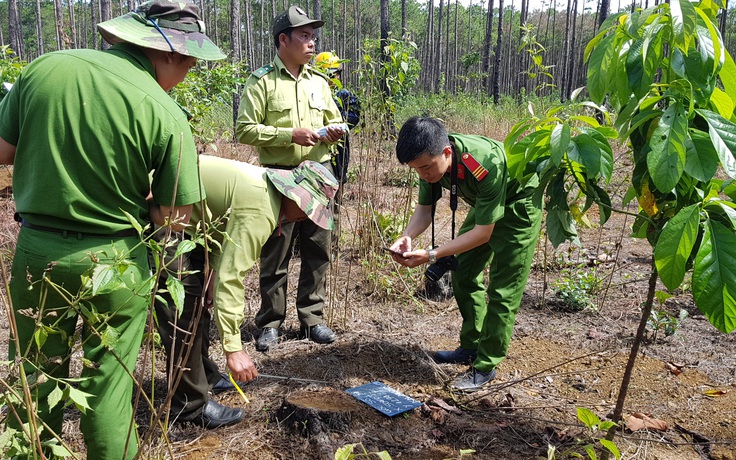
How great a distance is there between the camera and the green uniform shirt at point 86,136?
1432mm

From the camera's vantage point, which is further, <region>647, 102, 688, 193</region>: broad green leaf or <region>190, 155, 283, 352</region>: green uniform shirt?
<region>190, 155, 283, 352</region>: green uniform shirt

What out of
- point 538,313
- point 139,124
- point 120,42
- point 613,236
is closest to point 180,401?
point 139,124

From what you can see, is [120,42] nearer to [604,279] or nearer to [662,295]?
[662,295]

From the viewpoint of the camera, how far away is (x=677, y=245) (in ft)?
4.54

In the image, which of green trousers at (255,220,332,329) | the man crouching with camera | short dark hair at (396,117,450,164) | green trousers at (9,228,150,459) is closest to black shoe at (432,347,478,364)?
the man crouching with camera

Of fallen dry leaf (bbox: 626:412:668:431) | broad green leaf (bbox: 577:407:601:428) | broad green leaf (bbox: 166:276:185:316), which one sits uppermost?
broad green leaf (bbox: 166:276:185:316)

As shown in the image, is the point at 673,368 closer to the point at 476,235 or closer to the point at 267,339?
the point at 476,235

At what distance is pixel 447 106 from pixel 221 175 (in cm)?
1099

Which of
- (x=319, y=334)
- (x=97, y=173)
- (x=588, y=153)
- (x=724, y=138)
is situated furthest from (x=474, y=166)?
(x=97, y=173)

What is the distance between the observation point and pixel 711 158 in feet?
4.46

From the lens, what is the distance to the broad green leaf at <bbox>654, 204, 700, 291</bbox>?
138 cm

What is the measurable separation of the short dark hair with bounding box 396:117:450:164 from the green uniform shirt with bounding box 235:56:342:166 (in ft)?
3.25

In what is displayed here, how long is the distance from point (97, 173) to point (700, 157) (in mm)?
1532

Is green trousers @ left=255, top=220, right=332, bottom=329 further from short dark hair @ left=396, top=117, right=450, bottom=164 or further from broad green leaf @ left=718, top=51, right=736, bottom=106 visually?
broad green leaf @ left=718, top=51, right=736, bottom=106
